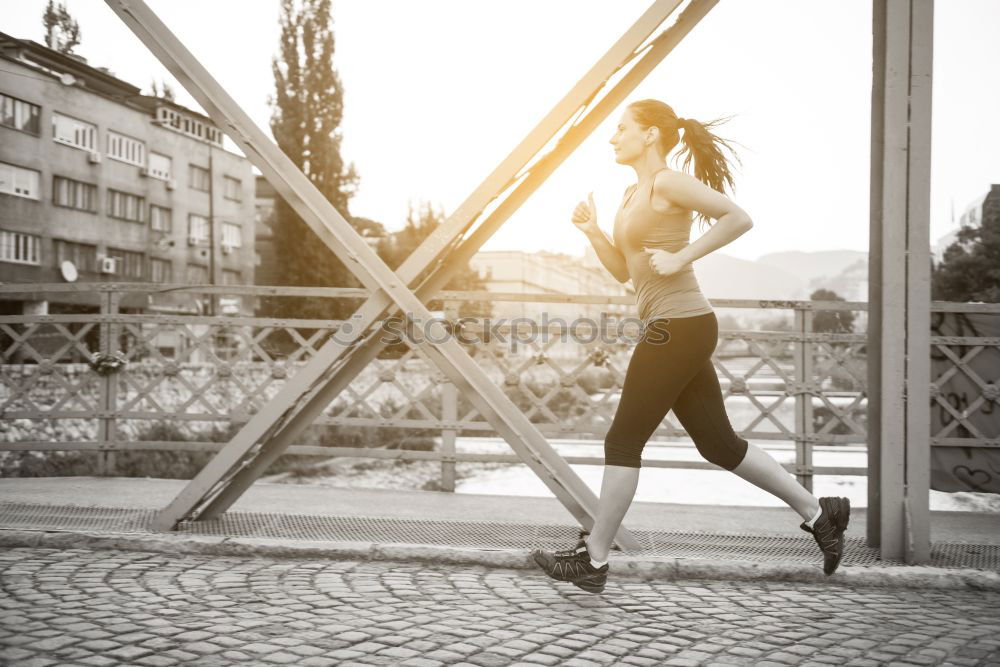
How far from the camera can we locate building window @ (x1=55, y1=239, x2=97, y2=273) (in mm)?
40094

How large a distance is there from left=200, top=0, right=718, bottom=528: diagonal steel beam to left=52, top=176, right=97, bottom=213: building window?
40.1 m

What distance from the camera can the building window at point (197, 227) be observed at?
5269 centimetres

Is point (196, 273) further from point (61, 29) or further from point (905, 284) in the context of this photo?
point (905, 284)

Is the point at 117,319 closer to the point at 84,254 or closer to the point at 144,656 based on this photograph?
the point at 144,656

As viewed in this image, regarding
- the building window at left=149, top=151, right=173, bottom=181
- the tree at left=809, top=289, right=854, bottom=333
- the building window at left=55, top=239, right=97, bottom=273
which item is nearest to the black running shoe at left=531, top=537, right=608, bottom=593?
the tree at left=809, top=289, right=854, bottom=333

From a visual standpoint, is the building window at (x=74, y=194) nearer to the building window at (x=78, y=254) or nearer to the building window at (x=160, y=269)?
the building window at (x=78, y=254)

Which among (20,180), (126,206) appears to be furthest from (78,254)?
(20,180)

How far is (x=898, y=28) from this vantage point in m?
4.43

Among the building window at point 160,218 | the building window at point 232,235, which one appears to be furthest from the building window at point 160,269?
the building window at point 232,235

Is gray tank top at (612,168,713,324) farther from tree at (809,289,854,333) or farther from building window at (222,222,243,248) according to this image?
building window at (222,222,243,248)

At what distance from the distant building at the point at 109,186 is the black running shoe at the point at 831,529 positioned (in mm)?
24898

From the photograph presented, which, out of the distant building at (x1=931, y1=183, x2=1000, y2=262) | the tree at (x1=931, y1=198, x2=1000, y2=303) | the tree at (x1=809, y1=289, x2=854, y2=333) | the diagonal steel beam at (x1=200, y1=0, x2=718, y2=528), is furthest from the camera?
the tree at (x1=931, y1=198, x2=1000, y2=303)

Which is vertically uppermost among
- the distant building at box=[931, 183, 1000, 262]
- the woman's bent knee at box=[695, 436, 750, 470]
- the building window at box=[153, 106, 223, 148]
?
the building window at box=[153, 106, 223, 148]

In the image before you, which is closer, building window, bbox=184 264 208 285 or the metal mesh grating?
the metal mesh grating
